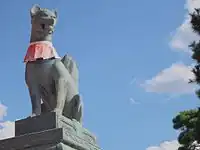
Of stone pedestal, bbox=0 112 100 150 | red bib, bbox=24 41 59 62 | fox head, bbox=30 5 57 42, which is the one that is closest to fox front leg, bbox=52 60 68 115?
red bib, bbox=24 41 59 62

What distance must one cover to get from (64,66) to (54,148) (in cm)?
147

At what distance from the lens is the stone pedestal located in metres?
5.60

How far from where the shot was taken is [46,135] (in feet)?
18.5

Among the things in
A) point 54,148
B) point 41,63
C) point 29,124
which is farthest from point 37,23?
point 54,148

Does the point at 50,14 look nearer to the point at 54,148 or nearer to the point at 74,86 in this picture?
the point at 74,86

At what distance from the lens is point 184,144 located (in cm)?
1456

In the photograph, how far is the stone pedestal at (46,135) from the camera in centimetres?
560

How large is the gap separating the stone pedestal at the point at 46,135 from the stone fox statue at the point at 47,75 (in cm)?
25

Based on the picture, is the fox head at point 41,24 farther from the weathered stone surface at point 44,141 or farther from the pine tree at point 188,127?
the pine tree at point 188,127

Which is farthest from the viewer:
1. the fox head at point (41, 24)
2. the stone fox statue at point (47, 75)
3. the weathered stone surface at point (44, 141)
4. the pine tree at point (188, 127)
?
the pine tree at point (188, 127)

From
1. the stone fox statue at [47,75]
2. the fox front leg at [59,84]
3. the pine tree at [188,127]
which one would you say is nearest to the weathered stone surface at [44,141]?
the stone fox statue at [47,75]

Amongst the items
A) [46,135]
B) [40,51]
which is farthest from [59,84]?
[46,135]

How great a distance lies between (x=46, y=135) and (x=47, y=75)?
100cm

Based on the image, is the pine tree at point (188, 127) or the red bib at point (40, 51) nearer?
the red bib at point (40, 51)
